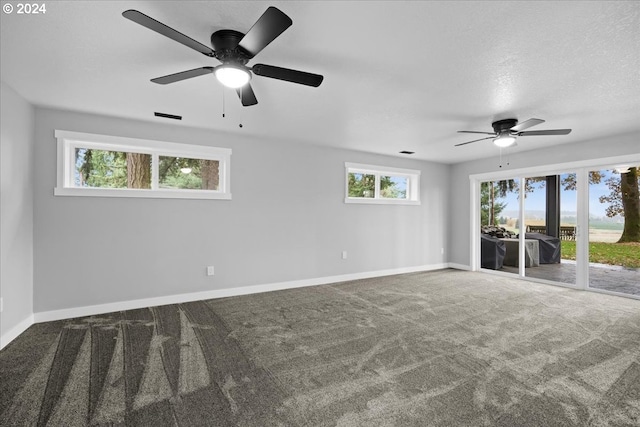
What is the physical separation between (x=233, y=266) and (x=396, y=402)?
317 cm

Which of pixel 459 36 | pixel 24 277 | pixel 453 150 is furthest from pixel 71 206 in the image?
pixel 453 150

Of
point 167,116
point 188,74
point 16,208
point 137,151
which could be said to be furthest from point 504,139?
point 16,208

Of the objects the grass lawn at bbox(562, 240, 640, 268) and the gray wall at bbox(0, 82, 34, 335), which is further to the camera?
the grass lawn at bbox(562, 240, 640, 268)

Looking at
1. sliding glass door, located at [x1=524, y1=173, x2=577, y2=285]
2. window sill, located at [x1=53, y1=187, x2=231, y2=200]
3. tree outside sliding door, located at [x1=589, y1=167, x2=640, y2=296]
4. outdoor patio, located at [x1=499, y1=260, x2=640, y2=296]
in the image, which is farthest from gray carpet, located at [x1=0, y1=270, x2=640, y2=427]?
sliding glass door, located at [x1=524, y1=173, x2=577, y2=285]

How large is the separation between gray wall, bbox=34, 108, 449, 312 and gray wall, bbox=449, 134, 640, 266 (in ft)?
3.13

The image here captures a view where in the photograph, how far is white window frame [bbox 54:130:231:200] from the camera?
355 cm

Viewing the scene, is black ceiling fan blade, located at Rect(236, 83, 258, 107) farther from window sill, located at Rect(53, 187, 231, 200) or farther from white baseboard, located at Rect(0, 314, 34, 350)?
white baseboard, located at Rect(0, 314, 34, 350)

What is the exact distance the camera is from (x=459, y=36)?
6.86 feet

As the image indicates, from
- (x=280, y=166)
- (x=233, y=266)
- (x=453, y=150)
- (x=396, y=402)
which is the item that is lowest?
(x=396, y=402)

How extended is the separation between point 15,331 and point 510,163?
760 cm

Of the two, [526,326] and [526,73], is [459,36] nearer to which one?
[526,73]

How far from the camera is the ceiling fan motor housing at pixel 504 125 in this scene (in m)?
3.80

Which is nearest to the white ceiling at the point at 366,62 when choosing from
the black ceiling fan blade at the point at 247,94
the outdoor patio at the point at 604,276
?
the black ceiling fan blade at the point at 247,94

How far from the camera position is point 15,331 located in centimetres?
A: 299
